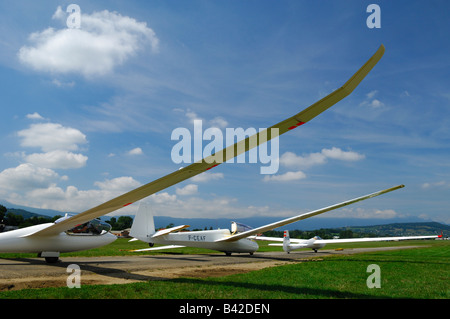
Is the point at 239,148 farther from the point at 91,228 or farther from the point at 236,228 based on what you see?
the point at 236,228

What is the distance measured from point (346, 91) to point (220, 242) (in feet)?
56.6

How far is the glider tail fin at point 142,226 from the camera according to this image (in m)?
22.7

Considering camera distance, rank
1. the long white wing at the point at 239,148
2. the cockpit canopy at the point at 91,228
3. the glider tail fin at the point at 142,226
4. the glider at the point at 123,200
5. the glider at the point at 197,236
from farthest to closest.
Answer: the glider tail fin at the point at 142,226 < the glider at the point at 197,236 < the cockpit canopy at the point at 91,228 < the glider at the point at 123,200 < the long white wing at the point at 239,148

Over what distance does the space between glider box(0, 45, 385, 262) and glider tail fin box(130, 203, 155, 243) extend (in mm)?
7418

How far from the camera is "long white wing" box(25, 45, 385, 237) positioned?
5.81m

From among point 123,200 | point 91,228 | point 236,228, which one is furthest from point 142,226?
point 123,200

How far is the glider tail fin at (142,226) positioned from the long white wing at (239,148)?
1274 centimetres

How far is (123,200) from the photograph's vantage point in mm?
9023

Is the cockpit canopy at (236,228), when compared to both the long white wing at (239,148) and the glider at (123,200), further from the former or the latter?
the long white wing at (239,148)

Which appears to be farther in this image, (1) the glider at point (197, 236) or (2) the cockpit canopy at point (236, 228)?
(2) the cockpit canopy at point (236, 228)

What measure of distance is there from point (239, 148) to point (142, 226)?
1776 cm

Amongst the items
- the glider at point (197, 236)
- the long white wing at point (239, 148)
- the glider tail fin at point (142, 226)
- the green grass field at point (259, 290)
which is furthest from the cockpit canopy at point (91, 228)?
the glider tail fin at point (142, 226)
